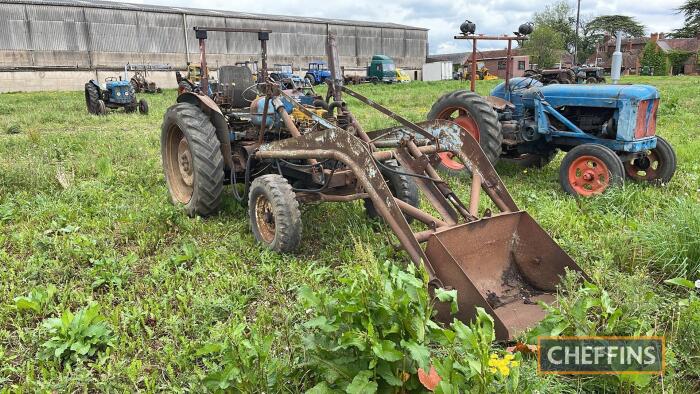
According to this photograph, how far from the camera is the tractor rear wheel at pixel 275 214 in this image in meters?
4.04

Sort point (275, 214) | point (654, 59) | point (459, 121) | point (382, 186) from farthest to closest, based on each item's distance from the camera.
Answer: point (654, 59)
point (459, 121)
point (275, 214)
point (382, 186)

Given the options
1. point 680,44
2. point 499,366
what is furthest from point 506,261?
point 680,44

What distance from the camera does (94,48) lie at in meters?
32.5

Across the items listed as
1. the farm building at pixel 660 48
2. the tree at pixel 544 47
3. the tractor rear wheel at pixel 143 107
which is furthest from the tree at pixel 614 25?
the tractor rear wheel at pixel 143 107

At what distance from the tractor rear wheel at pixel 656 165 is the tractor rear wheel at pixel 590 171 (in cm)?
84

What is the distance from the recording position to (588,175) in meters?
5.79

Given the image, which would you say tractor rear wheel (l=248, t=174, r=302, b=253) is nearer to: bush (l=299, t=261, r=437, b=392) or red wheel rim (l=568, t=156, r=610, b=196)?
bush (l=299, t=261, r=437, b=392)

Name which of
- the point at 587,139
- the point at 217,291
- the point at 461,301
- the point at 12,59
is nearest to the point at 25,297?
the point at 217,291

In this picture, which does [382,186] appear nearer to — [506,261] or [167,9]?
[506,261]

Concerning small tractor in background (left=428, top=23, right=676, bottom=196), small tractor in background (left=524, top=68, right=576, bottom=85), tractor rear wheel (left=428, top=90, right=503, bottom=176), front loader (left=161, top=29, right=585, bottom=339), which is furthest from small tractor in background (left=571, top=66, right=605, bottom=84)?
front loader (left=161, top=29, right=585, bottom=339)

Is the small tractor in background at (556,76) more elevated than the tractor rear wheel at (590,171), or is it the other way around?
the small tractor in background at (556,76)

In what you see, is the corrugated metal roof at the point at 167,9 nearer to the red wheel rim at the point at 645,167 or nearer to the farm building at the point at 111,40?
the farm building at the point at 111,40

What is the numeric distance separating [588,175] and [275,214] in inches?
146

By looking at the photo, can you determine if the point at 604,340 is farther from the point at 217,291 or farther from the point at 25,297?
the point at 25,297
